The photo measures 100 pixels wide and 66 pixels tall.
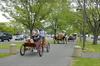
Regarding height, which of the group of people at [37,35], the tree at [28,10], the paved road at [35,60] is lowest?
Result: the paved road at [35,60]

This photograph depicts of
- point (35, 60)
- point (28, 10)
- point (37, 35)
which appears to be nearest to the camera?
point (35, 60)

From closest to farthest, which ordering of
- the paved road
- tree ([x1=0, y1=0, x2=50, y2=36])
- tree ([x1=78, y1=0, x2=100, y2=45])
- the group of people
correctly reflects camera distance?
the paved road < the group of people < tree ([x1=0, y1=0, x2=50, y2=36]) < tree ([x1=78, y1=0, x2=100, y2=45])

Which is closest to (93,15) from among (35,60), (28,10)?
(28,10)

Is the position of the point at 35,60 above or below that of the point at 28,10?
below

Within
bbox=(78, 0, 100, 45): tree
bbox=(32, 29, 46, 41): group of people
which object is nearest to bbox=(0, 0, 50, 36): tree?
bbox=(78, 0, 100, 45): tree

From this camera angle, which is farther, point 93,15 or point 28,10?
point 93,15

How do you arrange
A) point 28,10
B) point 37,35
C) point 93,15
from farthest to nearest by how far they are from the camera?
point 93,15
point 28,10
point 37,35

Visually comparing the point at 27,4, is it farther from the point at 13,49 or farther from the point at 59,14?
the point at 59,14

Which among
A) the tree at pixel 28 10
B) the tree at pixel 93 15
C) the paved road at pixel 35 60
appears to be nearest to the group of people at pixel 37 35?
the paved road at pixel 35 60

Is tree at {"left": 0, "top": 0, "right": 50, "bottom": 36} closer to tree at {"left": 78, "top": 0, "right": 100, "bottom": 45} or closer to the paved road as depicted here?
tree at {"left": 78, "top": 0, "right": 100, "bottom": 45}

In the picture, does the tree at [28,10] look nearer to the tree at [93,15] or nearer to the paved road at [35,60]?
the tree at [93,15]

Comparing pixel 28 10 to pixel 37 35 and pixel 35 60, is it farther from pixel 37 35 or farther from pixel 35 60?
pixel 35 60

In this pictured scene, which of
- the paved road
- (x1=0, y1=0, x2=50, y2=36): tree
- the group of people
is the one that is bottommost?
the paved road

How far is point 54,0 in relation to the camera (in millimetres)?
38719
